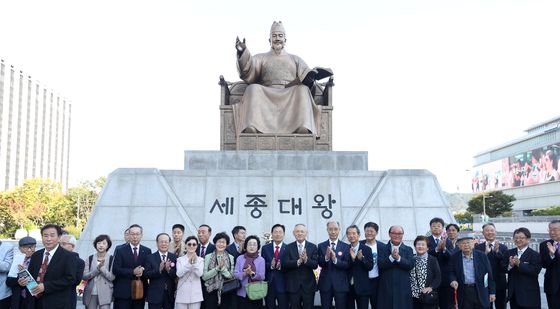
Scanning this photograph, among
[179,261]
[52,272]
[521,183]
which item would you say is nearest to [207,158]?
[179,261]

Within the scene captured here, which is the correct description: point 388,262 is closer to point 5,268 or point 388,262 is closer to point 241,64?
point 5,268

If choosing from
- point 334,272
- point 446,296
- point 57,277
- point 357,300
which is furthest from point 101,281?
point 446,296

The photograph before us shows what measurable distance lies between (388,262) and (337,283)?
55 centimetres

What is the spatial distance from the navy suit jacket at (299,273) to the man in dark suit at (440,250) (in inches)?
49.3

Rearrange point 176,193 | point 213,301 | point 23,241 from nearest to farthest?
point 23,241 < point 213,301 < point 176,193

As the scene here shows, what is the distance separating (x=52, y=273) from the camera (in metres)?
4.04

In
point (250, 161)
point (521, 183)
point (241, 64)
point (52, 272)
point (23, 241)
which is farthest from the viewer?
point (521, 183)

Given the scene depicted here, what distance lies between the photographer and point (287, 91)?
8750mm

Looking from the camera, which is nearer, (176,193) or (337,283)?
(337,283)

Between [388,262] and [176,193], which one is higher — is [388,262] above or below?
below

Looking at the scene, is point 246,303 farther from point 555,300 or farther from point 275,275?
point 555,300

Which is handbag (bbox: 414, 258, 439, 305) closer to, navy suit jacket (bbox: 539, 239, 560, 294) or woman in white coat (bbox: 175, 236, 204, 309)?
navy suit jacket (bbox: 539, 239, 560, 294)

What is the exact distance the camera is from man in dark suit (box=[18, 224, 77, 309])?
400cm

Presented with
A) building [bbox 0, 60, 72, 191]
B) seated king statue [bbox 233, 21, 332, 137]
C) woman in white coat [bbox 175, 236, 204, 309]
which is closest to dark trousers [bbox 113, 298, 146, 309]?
woman in white coat [bbox 175, 236, 204, 309]
